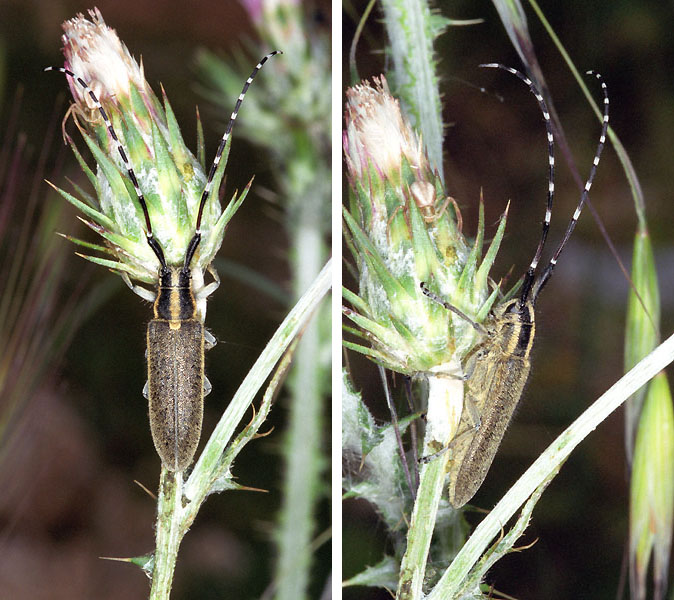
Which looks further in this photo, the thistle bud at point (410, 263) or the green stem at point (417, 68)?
the green stem at point (417, 68)

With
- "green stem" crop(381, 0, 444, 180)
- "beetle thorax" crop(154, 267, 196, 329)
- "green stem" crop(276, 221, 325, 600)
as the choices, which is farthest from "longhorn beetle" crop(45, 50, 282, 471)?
"green stem" crop(381, 0, 444, 180)

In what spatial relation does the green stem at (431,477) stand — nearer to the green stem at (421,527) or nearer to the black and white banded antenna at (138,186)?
the green stem at (421,527)

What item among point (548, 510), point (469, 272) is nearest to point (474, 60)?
point (469, 272)

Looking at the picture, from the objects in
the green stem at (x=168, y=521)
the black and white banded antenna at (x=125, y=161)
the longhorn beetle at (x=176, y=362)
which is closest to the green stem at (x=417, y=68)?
the longhorn beetle at (x=176, y=362)

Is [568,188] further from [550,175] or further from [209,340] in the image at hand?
[209,340]

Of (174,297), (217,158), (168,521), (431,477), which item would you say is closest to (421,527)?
(431,477)

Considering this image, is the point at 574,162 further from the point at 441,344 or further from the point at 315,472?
the point at 315,472
